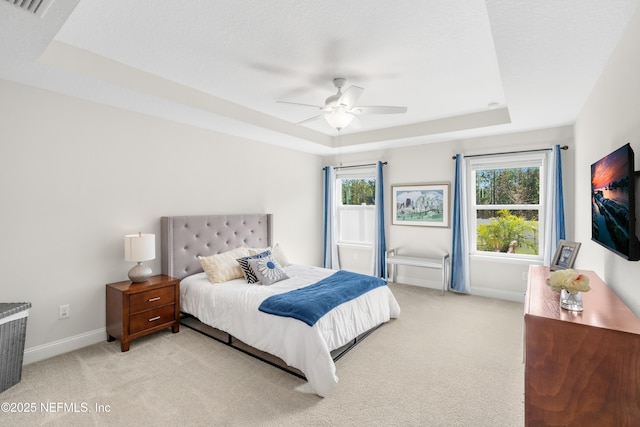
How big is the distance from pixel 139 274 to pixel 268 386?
5.87 ft

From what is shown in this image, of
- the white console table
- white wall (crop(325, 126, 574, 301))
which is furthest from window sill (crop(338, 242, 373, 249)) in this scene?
the white console table

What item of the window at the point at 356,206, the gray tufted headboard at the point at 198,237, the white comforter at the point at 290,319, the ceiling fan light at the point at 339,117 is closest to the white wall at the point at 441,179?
the window at the point at 356,206

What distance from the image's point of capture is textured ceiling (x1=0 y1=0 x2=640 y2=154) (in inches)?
74.0

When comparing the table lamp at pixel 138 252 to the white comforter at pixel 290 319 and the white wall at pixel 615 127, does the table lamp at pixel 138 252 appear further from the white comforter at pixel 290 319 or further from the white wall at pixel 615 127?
the white wall at pixel 615 127

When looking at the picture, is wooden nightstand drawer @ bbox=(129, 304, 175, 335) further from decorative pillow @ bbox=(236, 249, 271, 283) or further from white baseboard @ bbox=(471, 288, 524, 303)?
white baseboard @ bbox=(471, 288, 524, 303)

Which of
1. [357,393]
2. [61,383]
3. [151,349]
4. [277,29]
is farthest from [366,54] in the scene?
[61,383]

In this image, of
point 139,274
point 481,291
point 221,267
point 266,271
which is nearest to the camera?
point 139,274

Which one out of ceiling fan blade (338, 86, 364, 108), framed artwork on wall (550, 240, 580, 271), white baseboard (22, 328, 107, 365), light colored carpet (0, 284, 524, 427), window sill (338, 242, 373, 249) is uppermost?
ceiling fan blade (338, 86, 364, 108)

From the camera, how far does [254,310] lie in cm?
A: 282

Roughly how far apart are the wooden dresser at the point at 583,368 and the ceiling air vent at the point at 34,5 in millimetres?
3148

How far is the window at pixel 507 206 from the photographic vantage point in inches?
172

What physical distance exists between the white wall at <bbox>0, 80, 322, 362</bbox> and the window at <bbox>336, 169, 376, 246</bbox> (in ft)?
8.88

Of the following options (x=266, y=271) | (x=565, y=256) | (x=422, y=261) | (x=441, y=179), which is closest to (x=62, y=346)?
(x=266, y=271)

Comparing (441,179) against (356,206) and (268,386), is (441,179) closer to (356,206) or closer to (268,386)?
(356,206)
